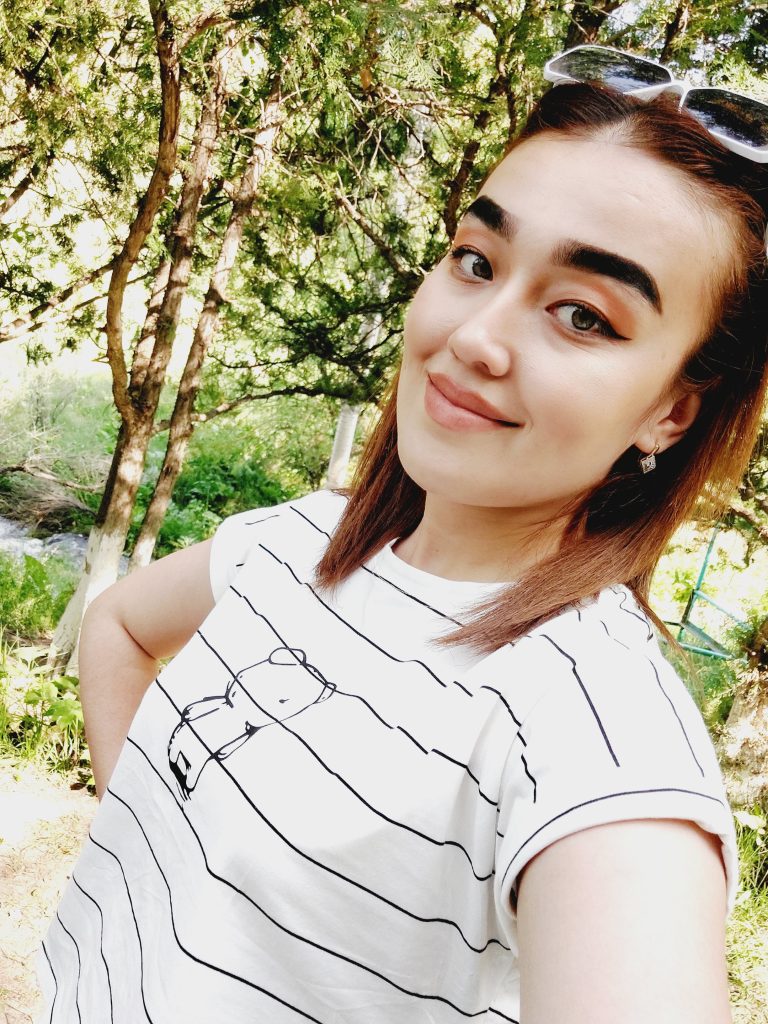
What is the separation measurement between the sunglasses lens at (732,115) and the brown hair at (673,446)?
0.02m

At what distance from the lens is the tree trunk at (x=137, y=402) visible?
4.09 meters

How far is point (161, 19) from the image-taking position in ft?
9.12

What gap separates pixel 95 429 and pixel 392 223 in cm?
535

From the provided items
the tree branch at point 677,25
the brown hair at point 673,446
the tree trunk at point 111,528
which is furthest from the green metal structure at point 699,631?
the brown hair at point 673,446

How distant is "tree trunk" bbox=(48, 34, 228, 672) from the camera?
4.09m

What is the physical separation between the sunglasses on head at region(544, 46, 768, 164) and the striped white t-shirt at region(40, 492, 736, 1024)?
20.6 inches

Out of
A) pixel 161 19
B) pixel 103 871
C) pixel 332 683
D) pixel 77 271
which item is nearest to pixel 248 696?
pixel 332 683

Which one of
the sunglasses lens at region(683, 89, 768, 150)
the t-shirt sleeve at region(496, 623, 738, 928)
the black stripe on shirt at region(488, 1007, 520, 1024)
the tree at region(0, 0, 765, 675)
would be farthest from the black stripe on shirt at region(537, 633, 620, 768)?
the tree at region(0, 0, 765, 675)

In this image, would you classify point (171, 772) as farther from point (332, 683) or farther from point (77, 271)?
point (77, 271)

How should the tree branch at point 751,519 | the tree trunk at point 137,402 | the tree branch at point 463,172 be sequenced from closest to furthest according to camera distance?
the tree branch at point 751,519, the tree branch at point 463,172, the tree trunk at point 137,402

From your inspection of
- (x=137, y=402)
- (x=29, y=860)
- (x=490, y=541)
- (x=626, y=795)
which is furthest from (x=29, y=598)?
(x=626, y=795)

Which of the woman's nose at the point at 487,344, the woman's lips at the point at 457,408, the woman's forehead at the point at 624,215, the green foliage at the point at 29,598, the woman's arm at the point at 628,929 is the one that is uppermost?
the green foliage at the point at 29,598

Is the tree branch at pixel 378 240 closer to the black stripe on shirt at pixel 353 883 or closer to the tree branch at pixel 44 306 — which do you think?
the tree branch at pixel 44 306

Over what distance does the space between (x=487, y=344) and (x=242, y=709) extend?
0.51m
